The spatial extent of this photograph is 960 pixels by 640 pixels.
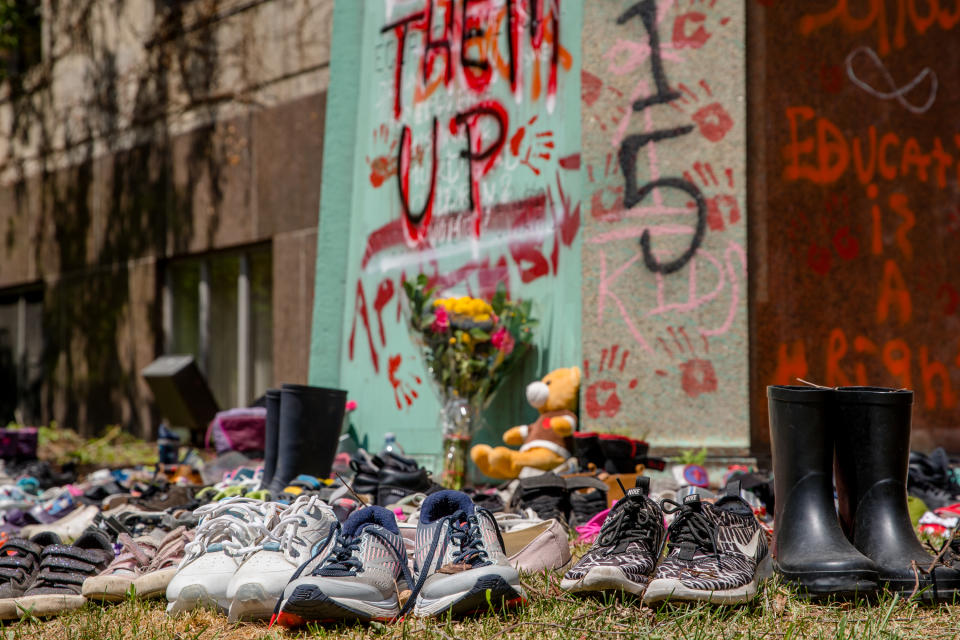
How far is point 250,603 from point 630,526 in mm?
1006

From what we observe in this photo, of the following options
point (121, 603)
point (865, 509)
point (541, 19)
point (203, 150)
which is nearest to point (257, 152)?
point (203, 150)

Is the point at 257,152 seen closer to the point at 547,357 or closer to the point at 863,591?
the point at 547,357

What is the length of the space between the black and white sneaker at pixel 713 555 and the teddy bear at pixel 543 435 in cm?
221

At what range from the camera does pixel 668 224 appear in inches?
199

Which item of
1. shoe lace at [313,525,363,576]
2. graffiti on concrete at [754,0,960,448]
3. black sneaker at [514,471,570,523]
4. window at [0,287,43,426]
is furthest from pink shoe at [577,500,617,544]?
window at [0,287,43,426]

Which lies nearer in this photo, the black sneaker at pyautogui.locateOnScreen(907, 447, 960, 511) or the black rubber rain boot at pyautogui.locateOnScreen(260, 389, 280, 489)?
the black sneaker at pyautogui.locateOnScreen(907, 447, 960, 511)

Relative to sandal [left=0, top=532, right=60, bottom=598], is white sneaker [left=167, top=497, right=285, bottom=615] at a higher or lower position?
higher

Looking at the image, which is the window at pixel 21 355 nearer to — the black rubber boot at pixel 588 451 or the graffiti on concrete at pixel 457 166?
the graffiti on concrete at pixel 457 166

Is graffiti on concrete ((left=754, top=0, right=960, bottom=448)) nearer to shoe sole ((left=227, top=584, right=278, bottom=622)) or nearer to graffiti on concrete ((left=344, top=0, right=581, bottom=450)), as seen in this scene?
graffiti on concrete ((left=344, top=0, right=581, bottom=450))

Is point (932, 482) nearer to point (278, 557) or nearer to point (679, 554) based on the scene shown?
point (679, 554)

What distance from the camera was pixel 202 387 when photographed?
889 cm

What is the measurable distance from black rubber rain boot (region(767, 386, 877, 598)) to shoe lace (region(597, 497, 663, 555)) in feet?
1.17

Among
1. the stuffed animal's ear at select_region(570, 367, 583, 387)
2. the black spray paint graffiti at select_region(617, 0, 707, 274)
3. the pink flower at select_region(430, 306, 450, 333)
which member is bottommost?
the stuffed animal's ear at select_region(570, 367, 583, 387)

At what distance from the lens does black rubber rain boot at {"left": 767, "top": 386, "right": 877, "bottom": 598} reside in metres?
2.54
